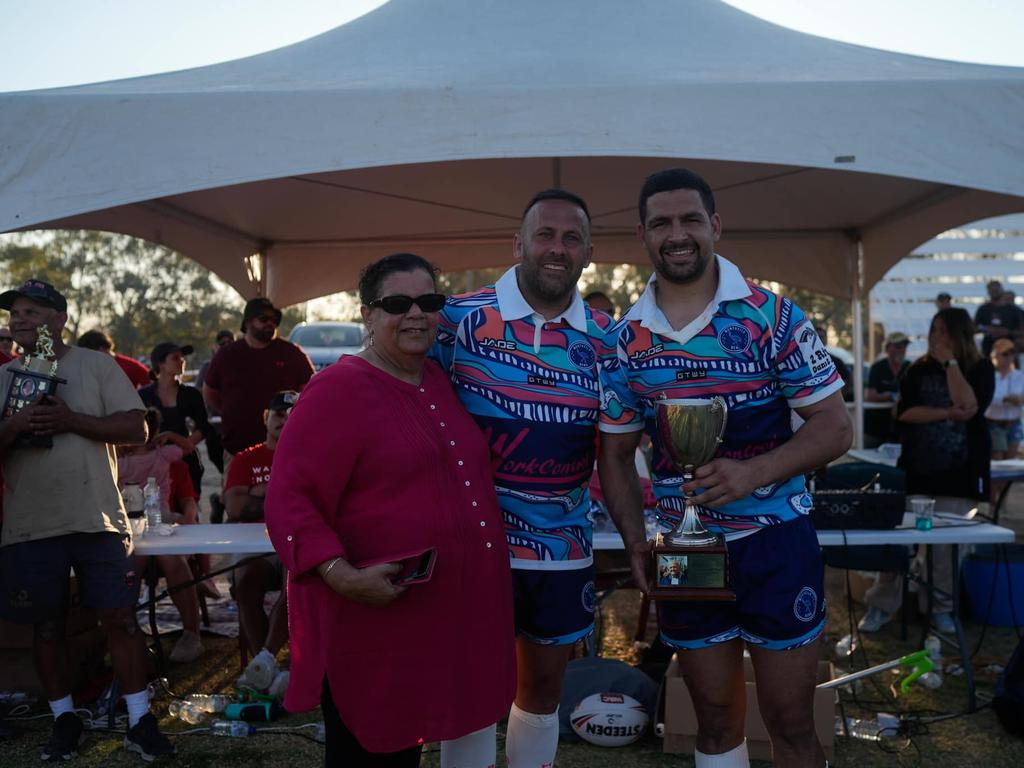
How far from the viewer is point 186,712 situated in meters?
4.32

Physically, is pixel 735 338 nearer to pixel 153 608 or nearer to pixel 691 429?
pixel 691 429

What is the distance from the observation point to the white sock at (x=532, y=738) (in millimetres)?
2758

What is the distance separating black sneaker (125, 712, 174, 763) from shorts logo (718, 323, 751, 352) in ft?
9.36

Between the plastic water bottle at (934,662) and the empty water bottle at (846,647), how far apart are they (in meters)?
0.37

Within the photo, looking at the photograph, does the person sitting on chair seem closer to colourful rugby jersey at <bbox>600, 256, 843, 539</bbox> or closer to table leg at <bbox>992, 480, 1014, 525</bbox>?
colourful rugby jersey at <bbox>600, 256, 843, 539</bbox>

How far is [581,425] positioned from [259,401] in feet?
14.5

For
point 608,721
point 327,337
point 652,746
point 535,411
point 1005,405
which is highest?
point 327,337

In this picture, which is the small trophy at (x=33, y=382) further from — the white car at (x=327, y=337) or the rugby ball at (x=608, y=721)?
the white car at (x=327, y=337)

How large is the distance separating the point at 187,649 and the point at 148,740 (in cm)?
133

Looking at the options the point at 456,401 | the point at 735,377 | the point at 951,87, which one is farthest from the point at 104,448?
the point at 951,87

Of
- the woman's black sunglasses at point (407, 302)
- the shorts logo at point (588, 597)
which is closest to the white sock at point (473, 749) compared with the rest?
the shorts logo at point (588, 597)

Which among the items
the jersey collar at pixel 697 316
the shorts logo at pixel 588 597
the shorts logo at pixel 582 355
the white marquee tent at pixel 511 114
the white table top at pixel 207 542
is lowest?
the white table top at pixel 207 542

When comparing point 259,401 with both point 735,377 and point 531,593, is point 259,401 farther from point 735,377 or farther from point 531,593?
point 735,377

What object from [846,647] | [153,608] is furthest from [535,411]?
[846,647]
